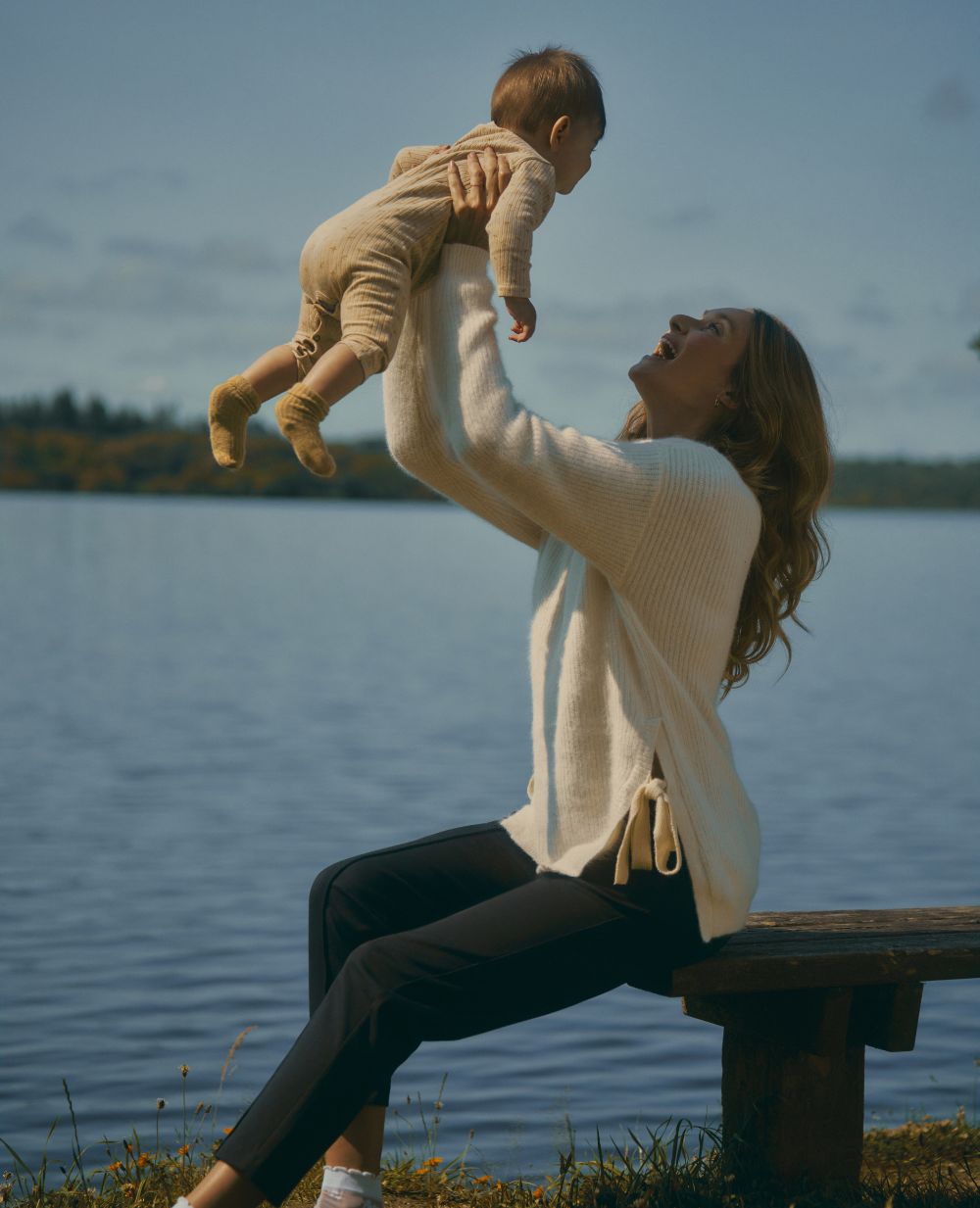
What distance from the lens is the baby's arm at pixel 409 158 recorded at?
2766mm

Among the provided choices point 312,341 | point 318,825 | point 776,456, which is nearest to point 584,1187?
point 776,456

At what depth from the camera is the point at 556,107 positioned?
9.04 feet

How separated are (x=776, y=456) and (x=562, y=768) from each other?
0.68 m

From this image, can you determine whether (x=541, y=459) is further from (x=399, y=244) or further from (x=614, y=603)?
(x=399, y=244)

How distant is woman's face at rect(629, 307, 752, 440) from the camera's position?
112 inches

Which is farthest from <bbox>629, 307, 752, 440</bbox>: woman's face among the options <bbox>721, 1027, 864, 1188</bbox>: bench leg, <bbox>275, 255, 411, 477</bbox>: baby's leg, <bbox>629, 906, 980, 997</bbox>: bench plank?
<bbox>721, 1027, 864, 1188</bbox>: bench leg

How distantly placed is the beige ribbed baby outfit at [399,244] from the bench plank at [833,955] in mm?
1099

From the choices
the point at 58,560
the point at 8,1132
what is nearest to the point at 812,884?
the point at 8,1132

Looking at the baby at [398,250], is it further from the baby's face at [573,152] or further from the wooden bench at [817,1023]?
the wooden bench at [817,1023]

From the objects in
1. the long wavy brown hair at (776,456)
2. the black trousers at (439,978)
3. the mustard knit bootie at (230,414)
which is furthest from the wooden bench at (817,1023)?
the mustard knit bootie at (230,414)

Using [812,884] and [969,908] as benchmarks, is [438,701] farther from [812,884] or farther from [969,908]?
[969,908]

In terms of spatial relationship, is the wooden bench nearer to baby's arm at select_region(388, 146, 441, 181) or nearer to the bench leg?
the bench leg

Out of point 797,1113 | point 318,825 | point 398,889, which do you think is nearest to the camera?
point 398,889

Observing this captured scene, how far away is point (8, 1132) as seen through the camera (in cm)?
462
